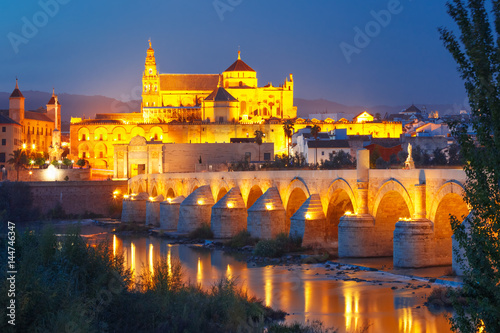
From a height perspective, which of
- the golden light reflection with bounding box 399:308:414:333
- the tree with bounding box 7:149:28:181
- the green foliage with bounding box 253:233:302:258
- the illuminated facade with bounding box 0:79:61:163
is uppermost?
the illuminated facade with bounding box 0:79:61:163

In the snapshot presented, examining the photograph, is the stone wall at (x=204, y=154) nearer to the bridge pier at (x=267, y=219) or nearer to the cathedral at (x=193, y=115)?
the cathedral at (x=193, y=115)

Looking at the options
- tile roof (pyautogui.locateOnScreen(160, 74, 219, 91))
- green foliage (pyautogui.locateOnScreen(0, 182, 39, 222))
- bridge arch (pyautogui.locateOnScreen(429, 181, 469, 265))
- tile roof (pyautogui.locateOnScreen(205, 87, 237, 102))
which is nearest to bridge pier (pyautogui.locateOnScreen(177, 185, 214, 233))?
green foliage (pyautogui.locateOnScreen(0, 182, 39, 222))

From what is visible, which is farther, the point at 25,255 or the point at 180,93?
the point at 180,93

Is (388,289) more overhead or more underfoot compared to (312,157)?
more underfoot

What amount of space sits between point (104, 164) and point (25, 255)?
75.4 metres

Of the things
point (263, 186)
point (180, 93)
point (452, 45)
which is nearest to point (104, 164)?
point (180, 93)

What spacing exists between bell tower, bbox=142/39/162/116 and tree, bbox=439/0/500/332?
3334 inches

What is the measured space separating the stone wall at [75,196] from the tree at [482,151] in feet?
151

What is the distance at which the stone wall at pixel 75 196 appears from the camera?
5356 centimetres

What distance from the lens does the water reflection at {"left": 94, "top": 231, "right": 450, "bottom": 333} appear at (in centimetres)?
1609

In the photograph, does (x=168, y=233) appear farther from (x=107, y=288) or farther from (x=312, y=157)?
(x=107, y=288)

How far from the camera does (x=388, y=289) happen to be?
1895 cm

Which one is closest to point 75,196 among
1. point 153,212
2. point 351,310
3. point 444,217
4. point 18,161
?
point 18,161

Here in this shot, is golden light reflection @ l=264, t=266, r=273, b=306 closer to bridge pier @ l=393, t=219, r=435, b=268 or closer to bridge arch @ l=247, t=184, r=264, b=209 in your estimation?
bridge pier @ l=393, t=219, r=435, b=268
